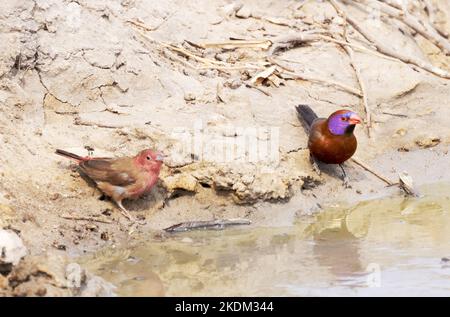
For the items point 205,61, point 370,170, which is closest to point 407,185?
point 370,170

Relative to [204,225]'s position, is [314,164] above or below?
above

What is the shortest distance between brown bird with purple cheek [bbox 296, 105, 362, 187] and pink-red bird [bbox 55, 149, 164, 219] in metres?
1.73

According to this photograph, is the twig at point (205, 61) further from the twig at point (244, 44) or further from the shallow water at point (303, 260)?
the shallow water at point (303, 260)

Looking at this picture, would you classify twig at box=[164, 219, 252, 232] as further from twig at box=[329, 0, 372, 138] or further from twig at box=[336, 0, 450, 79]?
twig at box=[336, 0, 450, 79]

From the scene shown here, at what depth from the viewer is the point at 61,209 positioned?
7.33 metres

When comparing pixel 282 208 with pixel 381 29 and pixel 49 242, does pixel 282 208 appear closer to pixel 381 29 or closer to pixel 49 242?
pixel 49 242

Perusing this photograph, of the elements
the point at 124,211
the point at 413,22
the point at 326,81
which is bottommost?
the point at 124,211

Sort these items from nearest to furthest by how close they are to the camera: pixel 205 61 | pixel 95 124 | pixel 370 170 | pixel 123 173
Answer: pixel 123 173 < pixel 95 124 < pixel 370 170 < pixel 205 61

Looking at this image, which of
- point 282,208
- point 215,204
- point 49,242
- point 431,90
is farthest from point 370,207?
point 49,242

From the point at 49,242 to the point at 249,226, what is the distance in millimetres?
1671

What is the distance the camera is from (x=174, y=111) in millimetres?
8500

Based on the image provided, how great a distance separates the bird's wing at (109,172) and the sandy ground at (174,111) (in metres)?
0.22

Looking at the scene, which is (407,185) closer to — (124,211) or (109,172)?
(124,211)

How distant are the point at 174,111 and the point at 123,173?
120 cm
